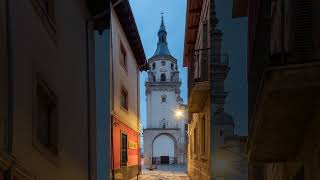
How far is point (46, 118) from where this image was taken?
7.02 metres

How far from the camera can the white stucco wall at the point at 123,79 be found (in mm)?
16391

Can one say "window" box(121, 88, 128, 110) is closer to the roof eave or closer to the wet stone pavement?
the roof eave

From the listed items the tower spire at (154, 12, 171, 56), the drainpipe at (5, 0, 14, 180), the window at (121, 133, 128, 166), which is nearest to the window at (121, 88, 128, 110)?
the window at (121, 133, 128, 166)

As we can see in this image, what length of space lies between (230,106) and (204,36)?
3.08 m

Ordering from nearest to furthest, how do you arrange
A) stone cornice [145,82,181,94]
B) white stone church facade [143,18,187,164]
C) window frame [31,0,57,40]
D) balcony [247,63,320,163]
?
balcony [247,63,320,163], window frame [31,0,57,40], white stone church facade [143,18,187,164], stone cornice [145,82,181,94]

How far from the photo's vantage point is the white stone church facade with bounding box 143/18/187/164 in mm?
63312

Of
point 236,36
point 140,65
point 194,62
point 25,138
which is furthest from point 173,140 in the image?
point 25,138

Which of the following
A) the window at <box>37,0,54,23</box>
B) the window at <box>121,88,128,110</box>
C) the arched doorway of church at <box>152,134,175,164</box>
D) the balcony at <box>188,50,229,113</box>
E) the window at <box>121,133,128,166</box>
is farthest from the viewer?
the arched doorway of church at <box>152,134,175,164</box>

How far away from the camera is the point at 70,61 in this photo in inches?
331

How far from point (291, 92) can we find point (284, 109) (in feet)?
1.24

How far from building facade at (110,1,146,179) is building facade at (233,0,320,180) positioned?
1071cm

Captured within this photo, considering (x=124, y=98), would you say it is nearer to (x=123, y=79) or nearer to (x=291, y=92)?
(x=123, y=79)

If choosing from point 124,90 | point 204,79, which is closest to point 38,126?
point 204,79

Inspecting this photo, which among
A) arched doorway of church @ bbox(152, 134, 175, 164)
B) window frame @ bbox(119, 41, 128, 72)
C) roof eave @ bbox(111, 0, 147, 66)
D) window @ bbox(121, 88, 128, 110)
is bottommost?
arched doorway of church @ bbox(152, 134, 175, 164)
